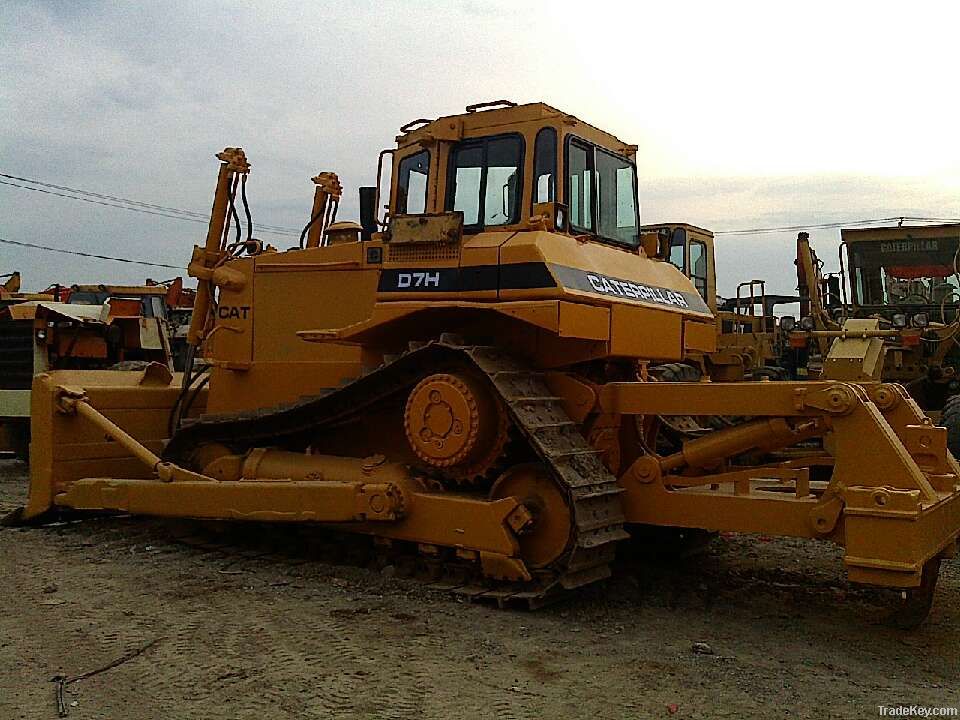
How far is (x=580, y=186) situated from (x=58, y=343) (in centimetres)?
831

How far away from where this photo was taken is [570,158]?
21.5 feet

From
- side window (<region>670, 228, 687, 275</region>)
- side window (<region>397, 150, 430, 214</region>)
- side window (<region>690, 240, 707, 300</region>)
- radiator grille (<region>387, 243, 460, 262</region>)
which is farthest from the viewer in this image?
side window (<region>690, 240, 707, 300</region>)

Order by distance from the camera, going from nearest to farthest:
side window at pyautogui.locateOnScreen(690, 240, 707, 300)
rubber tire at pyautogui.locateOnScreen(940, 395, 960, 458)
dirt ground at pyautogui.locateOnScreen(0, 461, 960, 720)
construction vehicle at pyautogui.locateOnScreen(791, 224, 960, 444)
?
dirt ground at pyautogui.locateOnScreen(0, 461, 960, 720)
rubber tire at pyautogui.locateOnScreen(940, 395, 960, 458)
construction vehicle at pyautogui.locateOnScreen(791, 224, 960, 444)
side window at pyautogui.locateOnScreen(690, 240, 707, 300)

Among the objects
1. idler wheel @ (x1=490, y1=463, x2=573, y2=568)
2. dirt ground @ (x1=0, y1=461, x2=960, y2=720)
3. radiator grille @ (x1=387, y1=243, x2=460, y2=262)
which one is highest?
radiator grille @ (x1=387, y1=243, x2=460, y2=262)

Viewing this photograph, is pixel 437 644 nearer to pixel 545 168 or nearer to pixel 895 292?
pixel 545 168

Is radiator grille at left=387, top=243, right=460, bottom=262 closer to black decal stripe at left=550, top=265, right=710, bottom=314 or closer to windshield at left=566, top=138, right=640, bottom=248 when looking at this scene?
black decal stripe at left=550, top=265, right=710, bottom=314

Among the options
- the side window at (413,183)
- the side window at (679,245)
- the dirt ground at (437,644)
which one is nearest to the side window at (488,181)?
the side window at (413,183)

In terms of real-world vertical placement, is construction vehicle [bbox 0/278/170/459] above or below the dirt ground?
above

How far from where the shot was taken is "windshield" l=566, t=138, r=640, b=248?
6648 millimetres

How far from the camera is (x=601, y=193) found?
Answer: 6.96 meters

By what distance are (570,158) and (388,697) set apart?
371 centimetres

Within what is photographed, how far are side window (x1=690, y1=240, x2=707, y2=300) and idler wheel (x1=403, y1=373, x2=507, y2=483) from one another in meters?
8.44

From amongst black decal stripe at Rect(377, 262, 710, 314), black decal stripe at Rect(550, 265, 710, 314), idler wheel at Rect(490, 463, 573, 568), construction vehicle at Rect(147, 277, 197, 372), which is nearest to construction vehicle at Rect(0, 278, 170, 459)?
construction vehicle at Rect(147, 277, 197, 372)

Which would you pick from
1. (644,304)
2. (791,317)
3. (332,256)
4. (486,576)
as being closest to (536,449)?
(486,576)
